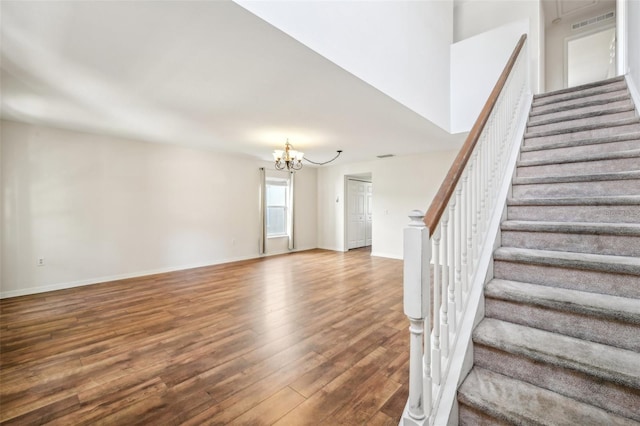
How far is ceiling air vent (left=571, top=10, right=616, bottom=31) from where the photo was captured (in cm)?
472

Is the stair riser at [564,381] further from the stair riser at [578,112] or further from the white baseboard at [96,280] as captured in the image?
the white baseboard at [96,280]

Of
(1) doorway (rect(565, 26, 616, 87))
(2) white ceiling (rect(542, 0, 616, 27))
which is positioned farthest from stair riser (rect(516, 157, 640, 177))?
(1) doorway (rect(565, 26, 616, 87))

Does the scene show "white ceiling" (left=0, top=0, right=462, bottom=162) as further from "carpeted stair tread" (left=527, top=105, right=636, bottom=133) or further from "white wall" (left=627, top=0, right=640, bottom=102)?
"white wall" (left=627, top=0, right=640, bottom=102)

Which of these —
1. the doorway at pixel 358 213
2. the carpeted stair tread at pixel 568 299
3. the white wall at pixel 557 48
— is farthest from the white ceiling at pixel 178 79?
the doorway at pixel 358 213

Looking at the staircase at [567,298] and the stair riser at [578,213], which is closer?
the staircase at [567,298]

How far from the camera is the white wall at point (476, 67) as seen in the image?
3.84m

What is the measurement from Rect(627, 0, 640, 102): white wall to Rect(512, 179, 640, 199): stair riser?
3.70 ft

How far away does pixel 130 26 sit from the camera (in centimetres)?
179

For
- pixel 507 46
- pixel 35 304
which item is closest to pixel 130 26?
pixel 35 304

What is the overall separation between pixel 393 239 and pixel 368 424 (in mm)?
5007

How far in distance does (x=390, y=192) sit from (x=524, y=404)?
541cm

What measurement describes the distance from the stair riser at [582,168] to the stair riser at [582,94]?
143 cm

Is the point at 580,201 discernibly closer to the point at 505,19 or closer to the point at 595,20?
the point at 505,19

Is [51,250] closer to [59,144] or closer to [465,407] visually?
[59,144]
